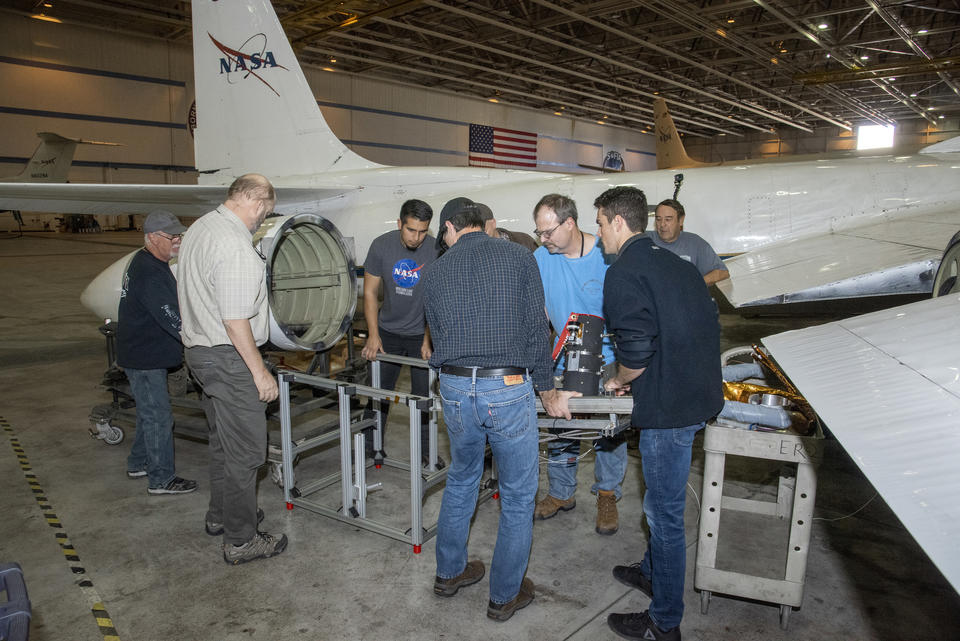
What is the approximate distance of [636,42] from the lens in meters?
19.1

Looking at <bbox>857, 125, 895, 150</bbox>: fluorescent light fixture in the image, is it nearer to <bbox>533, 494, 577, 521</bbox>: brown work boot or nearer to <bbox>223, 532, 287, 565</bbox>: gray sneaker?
<bbox>533, 494, 577, 521</bbox>: brown work boot

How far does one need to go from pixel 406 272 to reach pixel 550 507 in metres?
1.89

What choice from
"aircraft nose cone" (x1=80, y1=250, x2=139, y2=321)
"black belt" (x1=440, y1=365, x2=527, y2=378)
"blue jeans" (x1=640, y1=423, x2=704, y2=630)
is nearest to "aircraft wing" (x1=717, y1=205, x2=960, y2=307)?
"blue jeans" (x1=640, y1=423, x2=704, y2=630)

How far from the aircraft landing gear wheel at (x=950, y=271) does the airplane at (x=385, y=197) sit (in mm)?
375

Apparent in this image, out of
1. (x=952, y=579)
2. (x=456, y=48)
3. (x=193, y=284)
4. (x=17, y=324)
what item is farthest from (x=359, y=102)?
(x=952, y=579)

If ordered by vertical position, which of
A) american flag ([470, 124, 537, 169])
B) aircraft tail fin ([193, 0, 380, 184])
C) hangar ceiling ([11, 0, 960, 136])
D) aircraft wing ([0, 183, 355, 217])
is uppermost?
hangar ceiling ([11, 0, 960, 136])

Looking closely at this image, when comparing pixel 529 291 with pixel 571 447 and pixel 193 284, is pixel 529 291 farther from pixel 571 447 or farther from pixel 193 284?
pixel 193 284

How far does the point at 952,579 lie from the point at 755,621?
85.4 inches

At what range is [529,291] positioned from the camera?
2734 mm

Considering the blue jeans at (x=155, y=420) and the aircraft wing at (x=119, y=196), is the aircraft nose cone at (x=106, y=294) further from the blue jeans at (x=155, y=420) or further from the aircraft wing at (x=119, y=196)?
the blue jeans at (x=155, y=420)

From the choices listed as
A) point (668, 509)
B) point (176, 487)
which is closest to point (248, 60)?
point (176, 487)

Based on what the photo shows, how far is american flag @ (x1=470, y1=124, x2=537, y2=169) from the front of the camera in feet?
99.0

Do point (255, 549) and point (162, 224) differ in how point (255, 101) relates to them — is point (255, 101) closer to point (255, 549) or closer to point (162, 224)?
point (162, 224)

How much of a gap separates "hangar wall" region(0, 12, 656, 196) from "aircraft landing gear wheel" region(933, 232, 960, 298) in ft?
86.6
